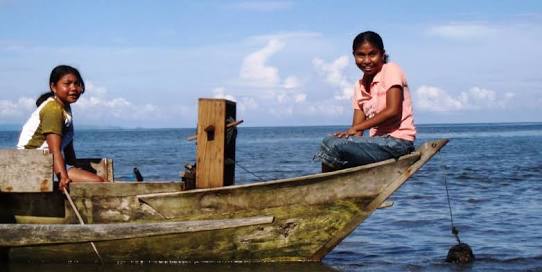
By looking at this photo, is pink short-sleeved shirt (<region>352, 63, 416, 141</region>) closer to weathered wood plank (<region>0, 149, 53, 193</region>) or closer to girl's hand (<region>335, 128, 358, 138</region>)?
girl's hand (<region>335, 128, 358, 138</region>)

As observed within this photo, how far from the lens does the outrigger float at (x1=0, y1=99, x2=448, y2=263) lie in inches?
271

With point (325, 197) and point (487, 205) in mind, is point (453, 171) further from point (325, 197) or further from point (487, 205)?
point (325, 197)

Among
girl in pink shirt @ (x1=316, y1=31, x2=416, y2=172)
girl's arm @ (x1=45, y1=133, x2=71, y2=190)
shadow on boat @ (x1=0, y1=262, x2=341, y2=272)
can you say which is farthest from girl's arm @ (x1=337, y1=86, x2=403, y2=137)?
girl's arm @ (x1=45, y1=133, x2=71, y2=190)

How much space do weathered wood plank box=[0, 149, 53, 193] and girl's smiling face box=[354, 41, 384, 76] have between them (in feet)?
9.78

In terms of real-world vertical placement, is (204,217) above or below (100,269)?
above

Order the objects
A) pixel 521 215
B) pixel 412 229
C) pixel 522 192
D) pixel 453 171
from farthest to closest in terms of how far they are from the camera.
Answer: pixel 453 171, pixel 522 192, pixel 521 215, pixel 412 229

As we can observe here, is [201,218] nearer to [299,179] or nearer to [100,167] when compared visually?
[299,179]

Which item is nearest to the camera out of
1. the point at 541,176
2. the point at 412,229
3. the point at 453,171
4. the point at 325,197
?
the point at 325,197

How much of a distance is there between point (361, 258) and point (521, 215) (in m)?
4.24

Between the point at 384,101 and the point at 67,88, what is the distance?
121 inches

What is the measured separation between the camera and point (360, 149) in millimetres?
6586

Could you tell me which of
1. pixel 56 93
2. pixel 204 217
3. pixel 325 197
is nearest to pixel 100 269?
pixel 204 217

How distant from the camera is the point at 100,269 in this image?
725cm

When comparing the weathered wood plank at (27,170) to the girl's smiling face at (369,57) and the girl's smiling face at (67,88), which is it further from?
the girl's smiling face at (369,57)
